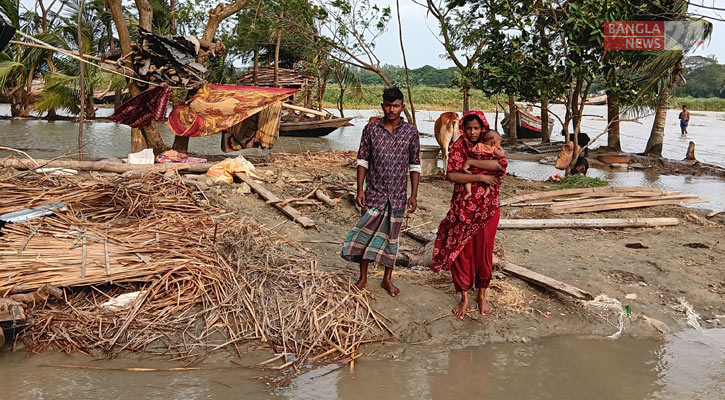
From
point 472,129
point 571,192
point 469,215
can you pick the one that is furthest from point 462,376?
point 571,192

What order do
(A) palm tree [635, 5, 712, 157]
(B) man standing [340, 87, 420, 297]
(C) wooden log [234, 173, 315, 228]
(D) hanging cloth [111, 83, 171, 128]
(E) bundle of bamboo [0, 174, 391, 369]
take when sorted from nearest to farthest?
(E) bundle of bamboo [0, 174, 391, 369] → (B) man standing [340, 87, 420, 297] → (C) wooden log [234, 173, 315, 228] → (D) hanging cloth [111, 83, 171, 128] → (A) palm tree [635, 5, 712, 157]

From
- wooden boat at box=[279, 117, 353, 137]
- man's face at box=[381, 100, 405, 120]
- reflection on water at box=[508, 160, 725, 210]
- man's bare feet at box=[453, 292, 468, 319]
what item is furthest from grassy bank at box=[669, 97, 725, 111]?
man's face at box=[381, 100, 405, 120]

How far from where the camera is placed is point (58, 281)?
12.0 feet

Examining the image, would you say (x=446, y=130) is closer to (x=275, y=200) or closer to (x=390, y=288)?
(x=275, y=200)

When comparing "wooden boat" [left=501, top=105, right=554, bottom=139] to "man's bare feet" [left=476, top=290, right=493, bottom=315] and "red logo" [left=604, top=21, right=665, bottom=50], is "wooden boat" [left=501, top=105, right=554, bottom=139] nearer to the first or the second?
"red logo" [left=604, top=21, right=665, bottom=50]

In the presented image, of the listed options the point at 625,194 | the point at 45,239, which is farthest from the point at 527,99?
the point at 45,239

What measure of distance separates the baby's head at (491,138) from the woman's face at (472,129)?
5 cm

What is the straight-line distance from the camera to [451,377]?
131 inches

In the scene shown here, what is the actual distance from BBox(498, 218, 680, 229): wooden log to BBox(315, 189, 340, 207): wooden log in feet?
6.42

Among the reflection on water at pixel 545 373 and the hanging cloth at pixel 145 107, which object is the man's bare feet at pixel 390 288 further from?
the hanging cloth at pixel 145 107

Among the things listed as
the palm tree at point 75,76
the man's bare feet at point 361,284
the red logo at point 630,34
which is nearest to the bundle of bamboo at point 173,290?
the man's bare feet at point 361,284

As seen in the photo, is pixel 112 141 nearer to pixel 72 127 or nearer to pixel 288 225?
pixel 72 127

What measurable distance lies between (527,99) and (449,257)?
7.01 m

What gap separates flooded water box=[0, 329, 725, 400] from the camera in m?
3.03
